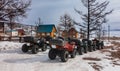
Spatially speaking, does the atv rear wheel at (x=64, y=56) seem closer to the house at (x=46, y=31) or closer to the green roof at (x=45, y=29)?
the house at (x=46, y=31)

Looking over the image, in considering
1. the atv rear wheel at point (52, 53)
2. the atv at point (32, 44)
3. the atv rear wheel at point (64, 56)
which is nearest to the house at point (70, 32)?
the atv at point (32, 44)

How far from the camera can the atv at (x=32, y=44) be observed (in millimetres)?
18594

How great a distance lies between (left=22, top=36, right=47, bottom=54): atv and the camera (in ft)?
61.0

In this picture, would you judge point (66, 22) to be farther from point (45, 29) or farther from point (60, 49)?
point (60, 49)

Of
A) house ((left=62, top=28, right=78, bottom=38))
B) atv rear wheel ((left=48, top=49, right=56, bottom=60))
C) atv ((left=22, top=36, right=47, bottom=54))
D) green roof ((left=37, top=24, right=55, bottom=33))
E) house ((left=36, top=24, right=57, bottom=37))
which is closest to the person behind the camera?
atv rear wheel ((left=48, top=49, right=56, bottom=60))

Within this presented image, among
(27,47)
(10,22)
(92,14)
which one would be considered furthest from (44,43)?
(92,14)

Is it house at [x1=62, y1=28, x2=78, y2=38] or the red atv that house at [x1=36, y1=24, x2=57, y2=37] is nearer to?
house at [x1=62, y1=28, x2=78, y2=38]

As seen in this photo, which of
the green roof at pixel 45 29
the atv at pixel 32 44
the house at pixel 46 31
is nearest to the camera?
the atv at pixel 32 44

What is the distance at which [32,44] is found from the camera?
18.9 m

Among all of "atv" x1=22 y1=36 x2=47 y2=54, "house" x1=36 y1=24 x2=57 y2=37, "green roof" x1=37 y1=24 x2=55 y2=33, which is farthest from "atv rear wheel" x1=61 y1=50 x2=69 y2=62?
"green roof" x1=37 y1=24 x2=55 y2=33

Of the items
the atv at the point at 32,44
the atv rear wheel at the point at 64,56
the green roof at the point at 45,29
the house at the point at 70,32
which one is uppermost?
the green roof at the point at 45,29

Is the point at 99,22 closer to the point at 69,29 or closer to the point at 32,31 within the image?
the point at 32,31

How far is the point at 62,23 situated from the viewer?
142 ft

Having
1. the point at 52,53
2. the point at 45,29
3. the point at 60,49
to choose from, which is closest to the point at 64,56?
the point at 60,49
